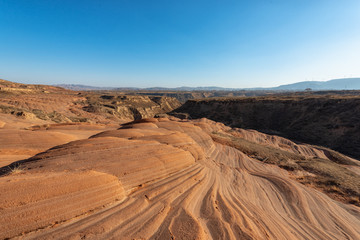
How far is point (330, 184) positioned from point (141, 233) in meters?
12.8

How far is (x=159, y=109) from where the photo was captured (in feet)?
238

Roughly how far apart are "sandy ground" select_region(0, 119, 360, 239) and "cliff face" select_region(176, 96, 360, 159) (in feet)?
96.9

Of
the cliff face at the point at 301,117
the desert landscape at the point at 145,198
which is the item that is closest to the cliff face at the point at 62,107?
the desert landscape at the point at 145,198

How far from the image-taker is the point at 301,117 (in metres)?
41.0

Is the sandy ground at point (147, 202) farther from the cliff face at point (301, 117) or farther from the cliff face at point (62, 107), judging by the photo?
the cliff face at point (301, 117)

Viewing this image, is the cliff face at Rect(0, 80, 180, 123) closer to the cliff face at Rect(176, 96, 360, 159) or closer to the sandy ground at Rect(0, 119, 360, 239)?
the sandy ground at Rect(0, 119, 360, 239)

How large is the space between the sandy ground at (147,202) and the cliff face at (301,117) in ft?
96.9

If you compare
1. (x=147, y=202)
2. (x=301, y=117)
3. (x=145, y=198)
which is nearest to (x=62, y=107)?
(x=145, y=198)

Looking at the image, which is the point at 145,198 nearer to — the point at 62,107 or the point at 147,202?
the point at 147,202

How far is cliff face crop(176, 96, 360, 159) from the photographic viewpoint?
29.8 m

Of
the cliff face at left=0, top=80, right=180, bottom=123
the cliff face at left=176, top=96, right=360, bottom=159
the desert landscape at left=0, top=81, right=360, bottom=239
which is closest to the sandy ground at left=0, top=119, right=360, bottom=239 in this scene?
the desert landscape at left=0, top=81, right=360, bottom=239

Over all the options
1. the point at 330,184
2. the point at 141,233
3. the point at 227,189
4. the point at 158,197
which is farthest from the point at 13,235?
the point at 330,184

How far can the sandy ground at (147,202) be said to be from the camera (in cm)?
341

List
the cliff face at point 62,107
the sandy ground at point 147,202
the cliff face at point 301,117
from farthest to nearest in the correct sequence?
1. the cliff face at point 301,117
2. the cliff face at point 62,107
3. the sandy ground at point 147,202
